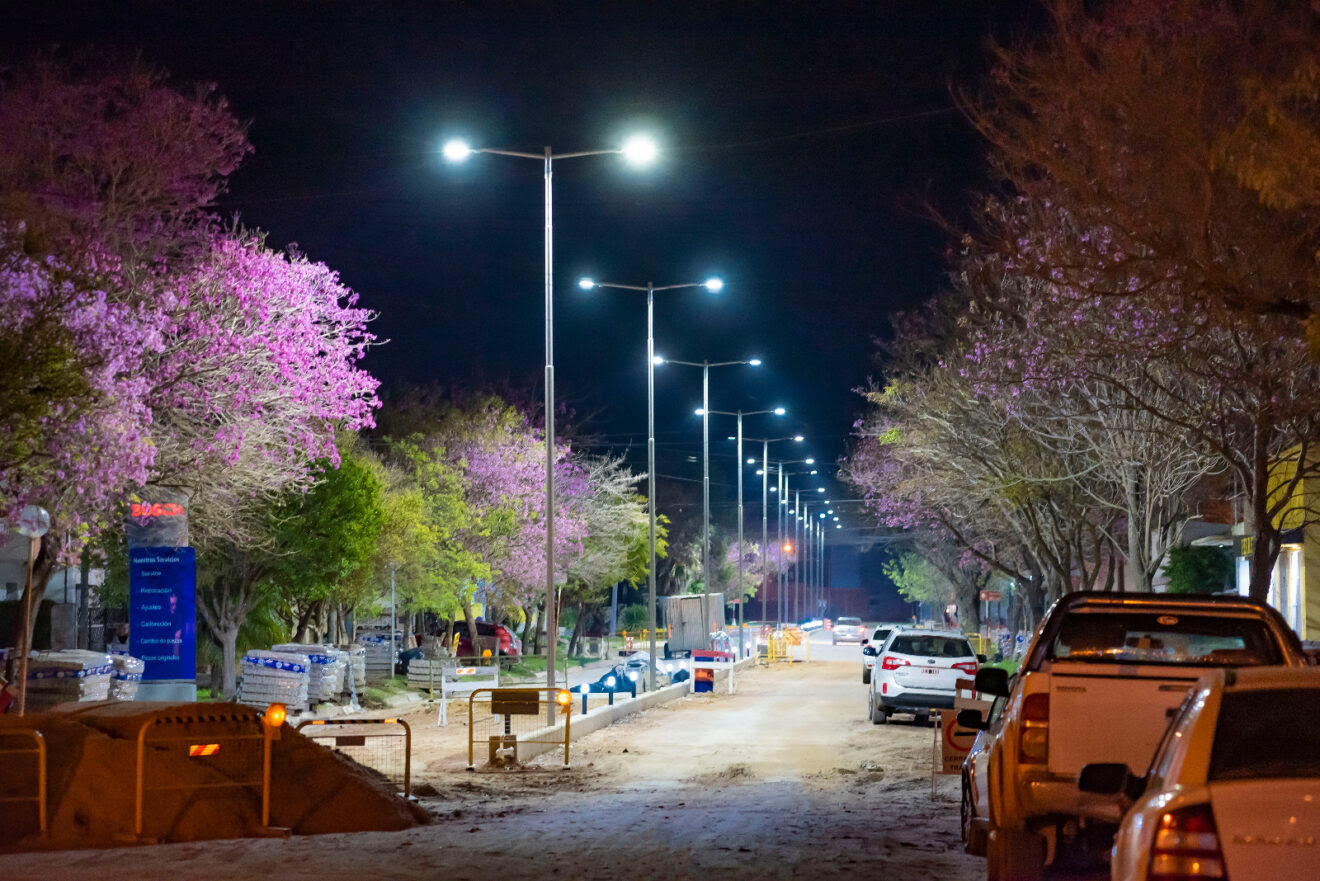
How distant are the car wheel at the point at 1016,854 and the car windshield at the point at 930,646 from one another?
1881 centimetres

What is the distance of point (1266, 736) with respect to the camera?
5312 millimetres

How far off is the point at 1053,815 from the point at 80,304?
1390 centimetres

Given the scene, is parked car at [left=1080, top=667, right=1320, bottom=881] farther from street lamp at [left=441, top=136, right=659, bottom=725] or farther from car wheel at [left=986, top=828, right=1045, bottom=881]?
street lamp at [left=441, top=136, right=659, bottom=725]

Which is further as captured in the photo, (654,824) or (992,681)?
(654,824)

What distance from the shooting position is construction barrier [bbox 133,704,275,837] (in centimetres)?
1177

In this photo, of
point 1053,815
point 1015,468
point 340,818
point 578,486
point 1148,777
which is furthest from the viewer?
point 578,486

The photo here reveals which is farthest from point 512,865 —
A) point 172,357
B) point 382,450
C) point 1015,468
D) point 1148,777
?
point 382,450

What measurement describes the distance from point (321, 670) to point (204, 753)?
17.7 m

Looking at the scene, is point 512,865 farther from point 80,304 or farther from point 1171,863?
point 80,304

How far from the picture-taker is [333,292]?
24.5 meters

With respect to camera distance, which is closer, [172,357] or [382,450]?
[172,357]

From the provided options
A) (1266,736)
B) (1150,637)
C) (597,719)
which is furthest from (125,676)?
(1266,736)

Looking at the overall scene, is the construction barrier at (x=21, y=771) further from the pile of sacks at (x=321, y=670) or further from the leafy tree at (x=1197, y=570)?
the leafy tree at (x=1197, y=570)

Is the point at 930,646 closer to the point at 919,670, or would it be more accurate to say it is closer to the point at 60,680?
the point at 919,670
